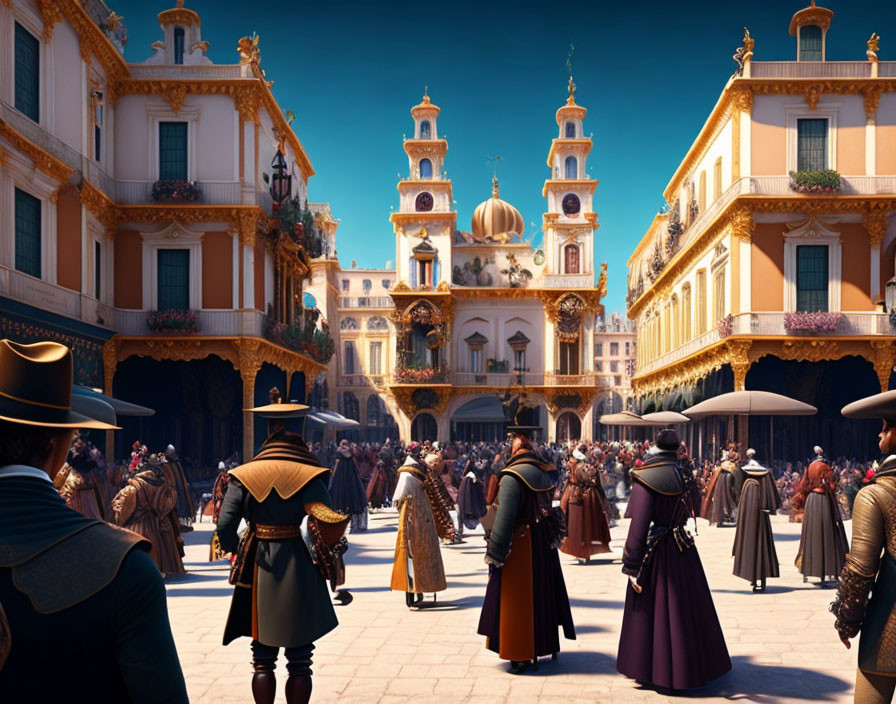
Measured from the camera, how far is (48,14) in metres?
18.3

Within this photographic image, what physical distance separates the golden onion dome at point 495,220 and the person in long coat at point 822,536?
3884 centimetres

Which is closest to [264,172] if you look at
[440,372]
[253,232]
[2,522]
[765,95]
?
[253,232]

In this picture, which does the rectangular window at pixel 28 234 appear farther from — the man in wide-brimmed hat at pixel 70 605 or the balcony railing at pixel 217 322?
the man in wide-brimmed hat at pixel 70 605

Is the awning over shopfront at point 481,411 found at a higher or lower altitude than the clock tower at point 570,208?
lower

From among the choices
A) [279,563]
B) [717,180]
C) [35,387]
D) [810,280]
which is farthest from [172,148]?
[35,387]

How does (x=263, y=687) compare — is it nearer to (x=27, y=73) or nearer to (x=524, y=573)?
(x=524, y=573)

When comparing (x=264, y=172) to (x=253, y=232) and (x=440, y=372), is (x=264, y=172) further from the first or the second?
(x=440, y=372)

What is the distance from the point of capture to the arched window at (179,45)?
79.5 ft

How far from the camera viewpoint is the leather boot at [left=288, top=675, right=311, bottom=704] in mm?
5395

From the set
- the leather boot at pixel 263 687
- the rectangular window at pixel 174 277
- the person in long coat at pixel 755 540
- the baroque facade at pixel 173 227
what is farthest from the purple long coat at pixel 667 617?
the rectangular window at pixel 174 277

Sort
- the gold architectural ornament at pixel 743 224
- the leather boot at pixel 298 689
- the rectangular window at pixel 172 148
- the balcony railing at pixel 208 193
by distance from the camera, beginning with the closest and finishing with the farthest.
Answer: the leather boot at pixel 298 689
the balcony railing at pixel 208 193
the rectangular window at pixel 172 148
the gold architectural ornament at pixel 743 224

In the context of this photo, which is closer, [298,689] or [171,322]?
[298,689]

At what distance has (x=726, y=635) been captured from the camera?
8062 millimetres

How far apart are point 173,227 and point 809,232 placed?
60.1ft
